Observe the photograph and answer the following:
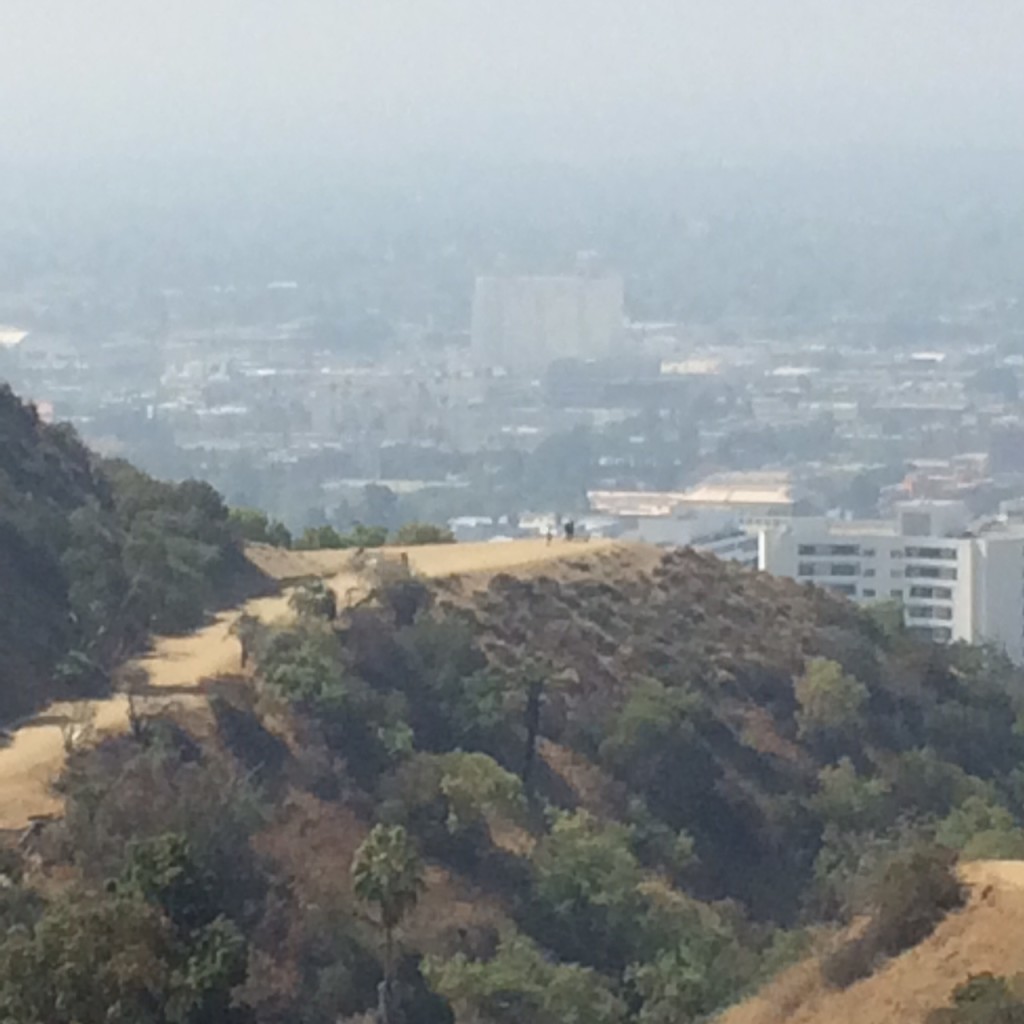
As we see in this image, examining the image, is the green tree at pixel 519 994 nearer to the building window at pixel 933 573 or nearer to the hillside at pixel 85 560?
the hillside at pixel 85 560

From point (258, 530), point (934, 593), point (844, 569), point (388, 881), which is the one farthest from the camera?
point (844, 569)

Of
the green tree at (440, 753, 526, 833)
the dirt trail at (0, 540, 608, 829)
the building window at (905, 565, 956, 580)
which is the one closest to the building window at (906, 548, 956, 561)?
the building window at (905, 565, 956, 580)

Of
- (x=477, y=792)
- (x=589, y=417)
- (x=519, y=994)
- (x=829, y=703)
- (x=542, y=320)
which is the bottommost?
(x=519, y=994)

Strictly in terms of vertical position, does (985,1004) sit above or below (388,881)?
below

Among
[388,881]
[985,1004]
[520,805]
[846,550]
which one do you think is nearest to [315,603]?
[520,805]

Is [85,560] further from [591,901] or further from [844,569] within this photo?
[844,569]

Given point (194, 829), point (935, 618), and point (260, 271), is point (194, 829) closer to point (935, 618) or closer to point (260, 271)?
point (935, 618)
